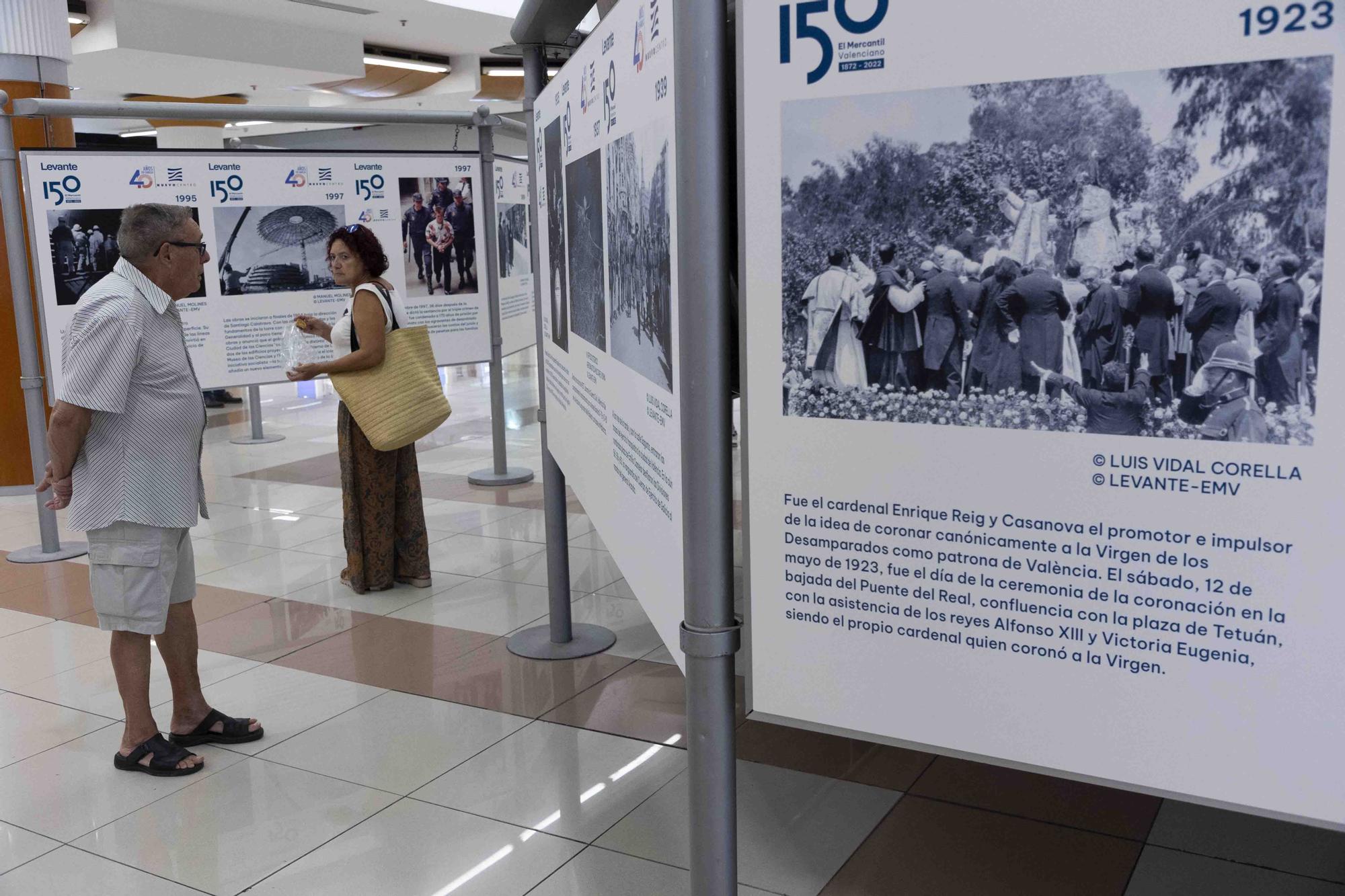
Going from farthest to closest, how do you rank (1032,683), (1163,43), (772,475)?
(772,475) < (1032,683) < (1163,43)

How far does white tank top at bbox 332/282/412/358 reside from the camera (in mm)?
4848

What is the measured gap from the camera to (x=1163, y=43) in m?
1.14

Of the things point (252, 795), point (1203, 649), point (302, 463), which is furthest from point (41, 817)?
point (302, 463)

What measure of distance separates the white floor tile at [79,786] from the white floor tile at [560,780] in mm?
795

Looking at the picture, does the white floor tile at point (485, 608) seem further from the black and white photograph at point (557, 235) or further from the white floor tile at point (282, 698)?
the black and white photograph at point (557, 235)

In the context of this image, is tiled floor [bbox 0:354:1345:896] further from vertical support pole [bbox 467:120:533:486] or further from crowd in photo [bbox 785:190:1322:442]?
vertical support pole [bbox 467:120:533:486]

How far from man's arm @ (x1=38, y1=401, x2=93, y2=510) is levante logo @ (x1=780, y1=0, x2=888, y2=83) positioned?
2479 mm

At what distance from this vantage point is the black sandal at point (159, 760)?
3336 mm

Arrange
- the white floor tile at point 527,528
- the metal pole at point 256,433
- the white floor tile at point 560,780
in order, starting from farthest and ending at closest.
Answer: the metal pole at point 256,433 < the white floor tile at point 527,528 < the white floor tile at point 560,780

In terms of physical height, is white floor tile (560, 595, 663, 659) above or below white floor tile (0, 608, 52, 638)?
below

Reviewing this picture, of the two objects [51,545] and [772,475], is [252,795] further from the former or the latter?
[51,545]

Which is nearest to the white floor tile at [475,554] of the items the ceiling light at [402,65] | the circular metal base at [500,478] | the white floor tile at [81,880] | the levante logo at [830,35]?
the circular metal base at [500,478]

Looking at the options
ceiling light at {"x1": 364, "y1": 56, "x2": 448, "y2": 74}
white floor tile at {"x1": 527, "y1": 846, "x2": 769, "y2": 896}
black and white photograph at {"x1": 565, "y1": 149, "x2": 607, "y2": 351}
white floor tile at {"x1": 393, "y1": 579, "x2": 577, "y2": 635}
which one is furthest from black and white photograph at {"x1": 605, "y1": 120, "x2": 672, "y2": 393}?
ceiling light at {"x1": 364, "y1": 56, "x2": 448, "y2": 74}

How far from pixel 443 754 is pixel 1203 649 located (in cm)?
261
